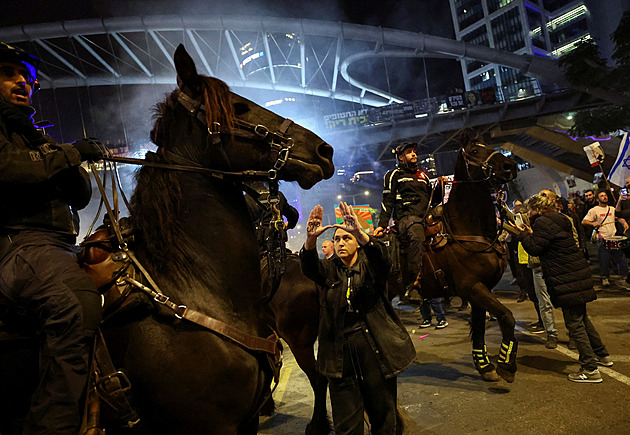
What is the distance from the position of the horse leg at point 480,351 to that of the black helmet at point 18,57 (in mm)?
5793

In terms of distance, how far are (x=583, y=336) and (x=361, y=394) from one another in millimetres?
3576

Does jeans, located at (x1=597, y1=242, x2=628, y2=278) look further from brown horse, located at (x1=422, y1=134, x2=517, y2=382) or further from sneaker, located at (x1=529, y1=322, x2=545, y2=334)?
brown horse, located at (x1=422, y1=134, x2=517, y2=382)

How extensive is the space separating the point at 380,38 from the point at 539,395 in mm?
41994

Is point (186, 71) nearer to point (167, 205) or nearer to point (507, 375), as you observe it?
point (167, 205)

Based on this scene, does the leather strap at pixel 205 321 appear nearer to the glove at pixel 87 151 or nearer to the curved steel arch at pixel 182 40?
the glove at pixel 87 151

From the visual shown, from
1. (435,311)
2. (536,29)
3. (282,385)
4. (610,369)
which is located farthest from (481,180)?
(536,29)

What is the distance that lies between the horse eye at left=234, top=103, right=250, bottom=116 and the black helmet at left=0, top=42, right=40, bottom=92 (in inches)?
48.8

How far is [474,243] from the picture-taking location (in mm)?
5891

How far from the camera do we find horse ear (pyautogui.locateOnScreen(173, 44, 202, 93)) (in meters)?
2.26

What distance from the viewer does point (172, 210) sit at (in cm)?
232

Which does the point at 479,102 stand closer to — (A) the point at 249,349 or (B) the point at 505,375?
(B) the point at 505,375

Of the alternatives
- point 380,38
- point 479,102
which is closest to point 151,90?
point 380,38

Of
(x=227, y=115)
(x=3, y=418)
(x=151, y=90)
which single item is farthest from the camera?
(x=151, y=90)

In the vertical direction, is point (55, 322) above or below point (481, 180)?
below
